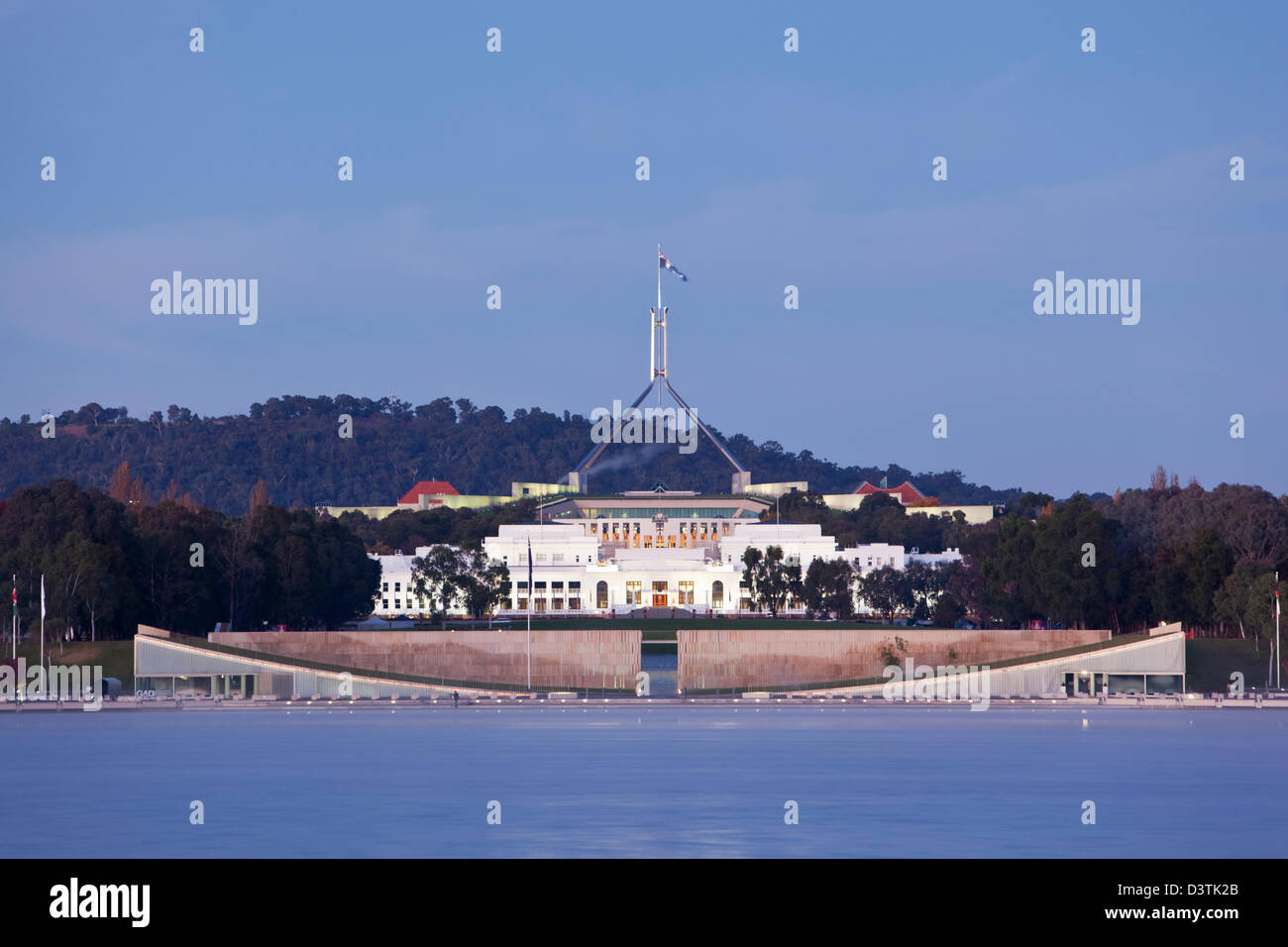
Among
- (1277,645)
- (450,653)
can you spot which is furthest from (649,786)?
(450,653)

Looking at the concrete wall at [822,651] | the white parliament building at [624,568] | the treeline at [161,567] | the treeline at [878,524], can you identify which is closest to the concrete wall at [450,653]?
the concrete wall at [822,651]

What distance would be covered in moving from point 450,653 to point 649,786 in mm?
33352

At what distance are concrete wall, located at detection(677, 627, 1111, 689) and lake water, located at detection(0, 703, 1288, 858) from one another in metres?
15.1

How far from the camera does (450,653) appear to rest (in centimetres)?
6216

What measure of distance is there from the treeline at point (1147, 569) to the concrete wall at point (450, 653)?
20096mm

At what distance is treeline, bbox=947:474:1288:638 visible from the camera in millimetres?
64562

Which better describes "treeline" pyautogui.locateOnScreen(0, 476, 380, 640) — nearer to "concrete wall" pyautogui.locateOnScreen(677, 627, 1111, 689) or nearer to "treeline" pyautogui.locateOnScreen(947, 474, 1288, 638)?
"concrete wall" pyautogui.locateOnScreen(677, 627, 1111, 689)

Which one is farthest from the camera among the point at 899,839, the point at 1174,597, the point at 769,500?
the point at 769,500

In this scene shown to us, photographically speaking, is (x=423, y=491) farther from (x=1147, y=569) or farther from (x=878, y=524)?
(x=1147, y=569)
